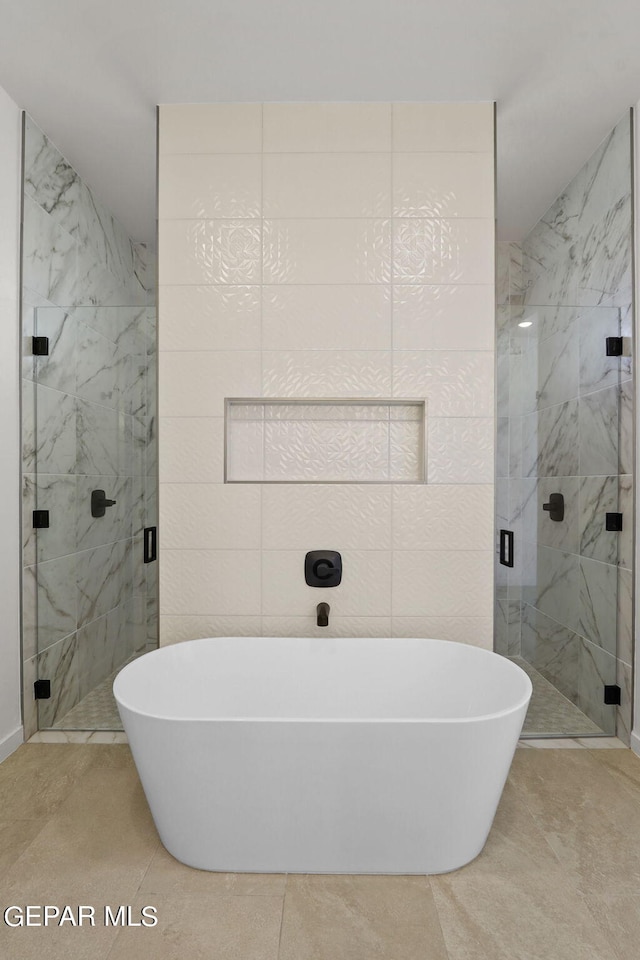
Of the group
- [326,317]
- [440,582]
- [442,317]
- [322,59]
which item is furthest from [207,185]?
[440,582]

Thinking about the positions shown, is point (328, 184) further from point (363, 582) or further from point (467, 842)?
point (467, 842)

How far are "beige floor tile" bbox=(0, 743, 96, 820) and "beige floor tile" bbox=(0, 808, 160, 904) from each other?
13 cm

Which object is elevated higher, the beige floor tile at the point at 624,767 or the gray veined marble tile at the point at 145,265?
the gray veined marble tile at the point at 145,265

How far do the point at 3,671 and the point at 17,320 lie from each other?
144 cm

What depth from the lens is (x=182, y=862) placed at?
5.65ft

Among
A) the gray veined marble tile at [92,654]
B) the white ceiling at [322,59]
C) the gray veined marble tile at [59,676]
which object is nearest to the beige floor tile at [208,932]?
the gray veined marble tile at [59,676]

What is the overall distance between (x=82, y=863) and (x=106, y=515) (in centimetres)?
149

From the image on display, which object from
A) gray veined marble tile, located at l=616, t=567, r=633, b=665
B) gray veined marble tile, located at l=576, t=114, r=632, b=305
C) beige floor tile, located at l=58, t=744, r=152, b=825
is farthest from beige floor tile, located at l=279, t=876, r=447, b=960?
gray veined marble tile, located at l=576, t=114, r=632, b=305

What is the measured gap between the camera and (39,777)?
2.22 meters

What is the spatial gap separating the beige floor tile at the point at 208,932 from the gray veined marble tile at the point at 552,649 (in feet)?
5.12

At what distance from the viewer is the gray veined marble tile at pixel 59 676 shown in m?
2.60

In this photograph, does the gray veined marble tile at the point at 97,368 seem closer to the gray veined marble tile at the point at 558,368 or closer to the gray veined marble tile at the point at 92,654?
the gray veined marble tile at the point at 92,654

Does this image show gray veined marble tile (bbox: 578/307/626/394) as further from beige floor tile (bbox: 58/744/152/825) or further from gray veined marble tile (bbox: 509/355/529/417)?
beige floor tile (bbox: 58/744/152/825)

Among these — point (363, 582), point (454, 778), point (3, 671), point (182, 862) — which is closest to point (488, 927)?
point (454, 778)
